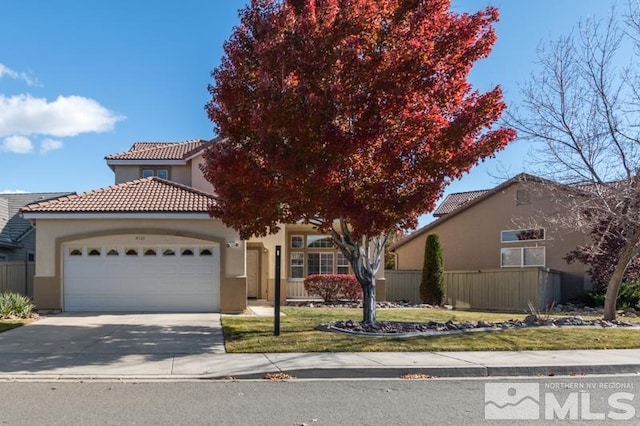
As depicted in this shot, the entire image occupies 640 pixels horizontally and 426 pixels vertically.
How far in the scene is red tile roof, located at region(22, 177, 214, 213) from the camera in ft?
61.1

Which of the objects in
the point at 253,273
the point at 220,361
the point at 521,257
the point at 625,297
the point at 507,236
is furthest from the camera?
the point at 507,236

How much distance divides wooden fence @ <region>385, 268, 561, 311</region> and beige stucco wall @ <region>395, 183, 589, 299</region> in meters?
0.98

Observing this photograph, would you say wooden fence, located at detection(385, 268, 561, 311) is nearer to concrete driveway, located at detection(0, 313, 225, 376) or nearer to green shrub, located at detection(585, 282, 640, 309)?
green shrub, located at detection(585, 282, 640, 309)

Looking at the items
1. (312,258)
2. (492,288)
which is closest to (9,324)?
(312,258)

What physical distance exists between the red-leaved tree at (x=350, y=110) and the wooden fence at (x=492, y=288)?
1225 cm

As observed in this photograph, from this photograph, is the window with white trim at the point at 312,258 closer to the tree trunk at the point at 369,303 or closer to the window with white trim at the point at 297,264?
the window with white trim at the point at 297,264

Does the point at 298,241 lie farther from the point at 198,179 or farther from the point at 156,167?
the point at 156,167

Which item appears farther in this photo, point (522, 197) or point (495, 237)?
point (495, 237)

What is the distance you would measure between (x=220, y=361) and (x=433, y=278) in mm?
16339

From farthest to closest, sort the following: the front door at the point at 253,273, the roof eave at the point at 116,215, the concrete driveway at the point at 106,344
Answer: the front door at the point at 253,273, the roof eave at the point at 116,215, the concrete driveway at the point at 106,344

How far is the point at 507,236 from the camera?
2892 cm

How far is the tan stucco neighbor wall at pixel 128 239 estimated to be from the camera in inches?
733

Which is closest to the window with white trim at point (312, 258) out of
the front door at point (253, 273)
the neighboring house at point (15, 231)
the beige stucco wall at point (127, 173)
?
the front door at point (253, 273)

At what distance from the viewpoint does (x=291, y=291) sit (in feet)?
79.9
